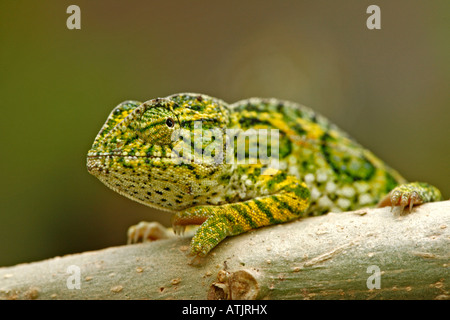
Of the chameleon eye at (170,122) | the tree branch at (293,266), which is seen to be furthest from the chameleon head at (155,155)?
the tree branch at (293,266)

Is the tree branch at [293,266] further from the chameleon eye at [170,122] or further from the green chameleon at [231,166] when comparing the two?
the chameleon eye at [170,122]

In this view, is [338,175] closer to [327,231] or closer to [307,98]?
[327,231]

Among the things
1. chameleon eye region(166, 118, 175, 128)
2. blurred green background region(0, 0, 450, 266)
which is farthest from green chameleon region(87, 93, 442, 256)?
blurred green background region(0, 0, 450, 266)

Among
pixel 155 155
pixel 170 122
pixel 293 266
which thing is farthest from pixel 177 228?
pixel 293 266

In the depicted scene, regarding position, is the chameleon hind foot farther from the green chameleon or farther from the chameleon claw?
the chameleon claw

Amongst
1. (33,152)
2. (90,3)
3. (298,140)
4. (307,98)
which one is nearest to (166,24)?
(90,3)

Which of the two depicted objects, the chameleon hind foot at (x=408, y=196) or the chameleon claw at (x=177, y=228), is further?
the chameleon claw at (x=177, y=228)
